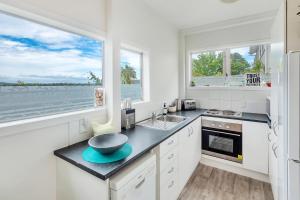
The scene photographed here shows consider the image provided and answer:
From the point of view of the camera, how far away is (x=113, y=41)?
1672 millimetres

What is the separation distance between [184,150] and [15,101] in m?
1.81

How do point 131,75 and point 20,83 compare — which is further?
point 131,75

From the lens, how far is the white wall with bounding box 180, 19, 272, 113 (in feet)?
8.66

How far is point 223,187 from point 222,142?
64cm

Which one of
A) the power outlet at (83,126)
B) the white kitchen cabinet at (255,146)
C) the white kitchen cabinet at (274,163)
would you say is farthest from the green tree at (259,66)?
the power outlet at (83,126)

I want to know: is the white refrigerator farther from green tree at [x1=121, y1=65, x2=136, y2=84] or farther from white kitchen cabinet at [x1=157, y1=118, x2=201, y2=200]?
green tree at [x1=121, y1=65, x2=136, y2=84]

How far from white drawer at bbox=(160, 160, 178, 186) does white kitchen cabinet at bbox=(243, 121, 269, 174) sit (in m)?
1.21

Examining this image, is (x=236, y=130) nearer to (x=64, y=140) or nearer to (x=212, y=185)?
(x=212, y=185)

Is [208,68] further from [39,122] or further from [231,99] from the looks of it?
[39,122]

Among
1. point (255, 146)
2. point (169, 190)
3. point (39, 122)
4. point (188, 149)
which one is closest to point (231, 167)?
point (255, 146)

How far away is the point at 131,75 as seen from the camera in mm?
2291

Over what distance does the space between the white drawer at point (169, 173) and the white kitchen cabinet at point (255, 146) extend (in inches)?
47.7

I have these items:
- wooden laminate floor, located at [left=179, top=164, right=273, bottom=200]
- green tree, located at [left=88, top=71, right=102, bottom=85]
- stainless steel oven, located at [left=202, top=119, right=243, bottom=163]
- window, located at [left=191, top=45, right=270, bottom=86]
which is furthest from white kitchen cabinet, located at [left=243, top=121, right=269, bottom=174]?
green tree, located at [left=88, top=71, right=102, bottom=85]

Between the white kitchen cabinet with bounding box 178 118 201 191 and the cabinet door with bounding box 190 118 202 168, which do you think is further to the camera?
the cabinet door with bounding box 190 118 202 168
